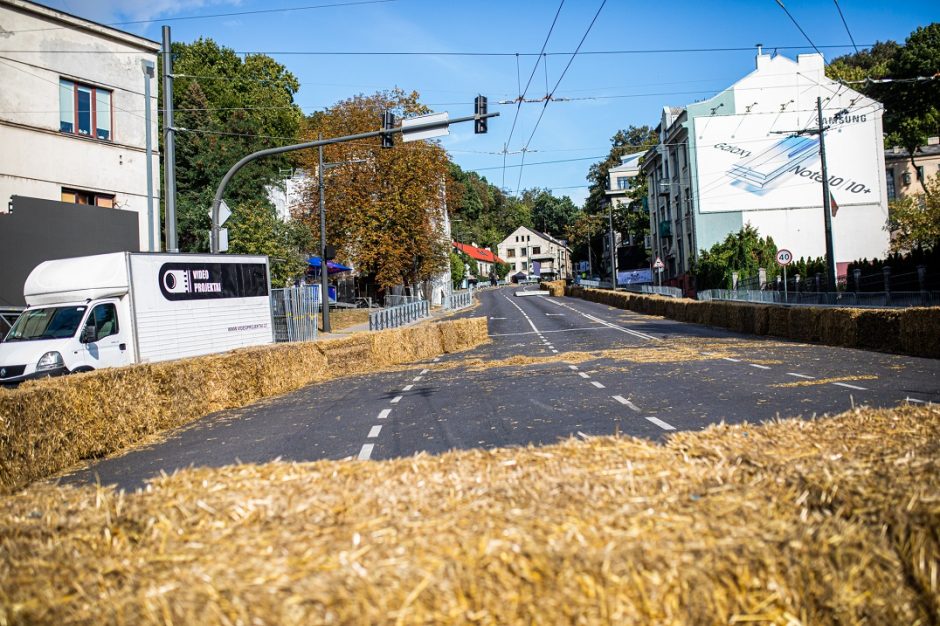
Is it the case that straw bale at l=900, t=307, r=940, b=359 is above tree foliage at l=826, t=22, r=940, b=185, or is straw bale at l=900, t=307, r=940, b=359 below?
below

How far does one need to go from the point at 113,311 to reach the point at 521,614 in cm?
1687

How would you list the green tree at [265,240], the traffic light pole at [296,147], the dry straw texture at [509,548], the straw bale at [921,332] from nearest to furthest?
the dry straw texture at [509,548] → the straw bale at [921,332] → the traffic light pole at [296,147] → the green tree at [265,240]

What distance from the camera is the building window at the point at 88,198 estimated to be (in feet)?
82.8

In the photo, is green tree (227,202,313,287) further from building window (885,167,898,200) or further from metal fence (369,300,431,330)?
building window (885,167,898,200)

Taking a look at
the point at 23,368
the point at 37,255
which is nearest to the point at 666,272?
the point at 37,255

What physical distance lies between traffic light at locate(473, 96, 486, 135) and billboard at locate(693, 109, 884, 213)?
130 feet

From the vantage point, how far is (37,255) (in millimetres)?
23656

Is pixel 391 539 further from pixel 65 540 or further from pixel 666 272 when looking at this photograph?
pixel 666 272

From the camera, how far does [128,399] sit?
10945mm

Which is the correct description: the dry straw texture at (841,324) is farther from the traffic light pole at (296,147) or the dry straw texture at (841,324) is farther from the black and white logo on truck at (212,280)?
the black and white logo on truck at (212,280)

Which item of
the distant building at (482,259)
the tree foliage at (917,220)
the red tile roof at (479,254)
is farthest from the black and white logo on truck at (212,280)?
the distant building at (482,259)

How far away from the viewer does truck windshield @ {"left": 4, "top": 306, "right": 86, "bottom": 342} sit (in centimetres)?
1584

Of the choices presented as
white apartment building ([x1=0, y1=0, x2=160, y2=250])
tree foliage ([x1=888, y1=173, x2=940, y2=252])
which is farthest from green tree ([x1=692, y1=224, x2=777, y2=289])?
white apartment building ([x1=0, y1=0, x2=160, y2=250])

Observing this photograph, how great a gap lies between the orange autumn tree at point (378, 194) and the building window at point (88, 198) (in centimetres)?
2287
